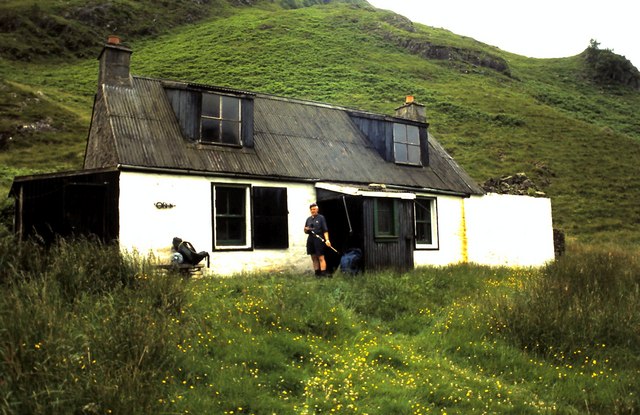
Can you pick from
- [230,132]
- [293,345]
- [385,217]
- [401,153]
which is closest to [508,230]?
[401,153]

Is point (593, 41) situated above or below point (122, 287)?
above

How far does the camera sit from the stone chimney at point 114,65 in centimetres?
1409

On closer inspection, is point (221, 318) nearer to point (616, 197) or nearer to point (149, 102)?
point (149, 102)

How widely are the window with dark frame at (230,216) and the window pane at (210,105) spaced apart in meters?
2.23

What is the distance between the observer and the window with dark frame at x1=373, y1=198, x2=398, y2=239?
564 inches

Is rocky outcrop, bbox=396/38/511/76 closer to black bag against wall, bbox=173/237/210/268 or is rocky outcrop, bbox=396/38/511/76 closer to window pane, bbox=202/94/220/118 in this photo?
→ window pane, bbox=202/94/220/118

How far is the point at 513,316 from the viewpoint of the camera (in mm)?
8914

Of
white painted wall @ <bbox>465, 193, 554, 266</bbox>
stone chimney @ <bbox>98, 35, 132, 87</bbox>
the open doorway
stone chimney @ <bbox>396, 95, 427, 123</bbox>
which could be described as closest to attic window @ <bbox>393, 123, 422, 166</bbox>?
stone chimney @ <bbox>396, 95, 427, 123</bbox>

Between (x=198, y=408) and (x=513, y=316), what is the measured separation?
5.90m

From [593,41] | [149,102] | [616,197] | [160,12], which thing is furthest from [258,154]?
[593,41]

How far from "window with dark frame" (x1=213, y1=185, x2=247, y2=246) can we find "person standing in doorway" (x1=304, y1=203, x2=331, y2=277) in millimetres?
1735

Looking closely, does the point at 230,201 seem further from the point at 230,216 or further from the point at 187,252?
the point at 187,252

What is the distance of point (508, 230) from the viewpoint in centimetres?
1894

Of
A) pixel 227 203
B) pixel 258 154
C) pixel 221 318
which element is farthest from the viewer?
pixel 258 154
